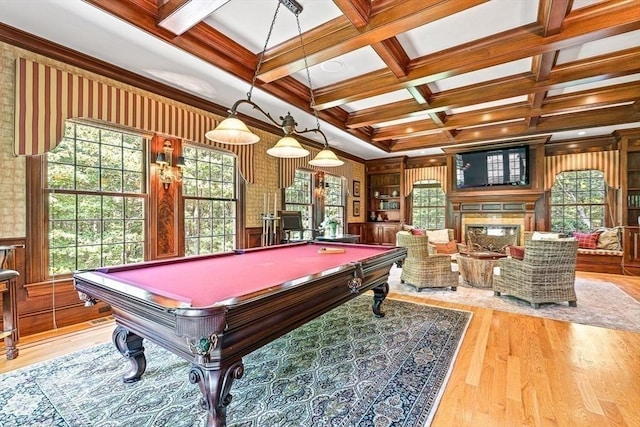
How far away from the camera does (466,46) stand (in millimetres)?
3367

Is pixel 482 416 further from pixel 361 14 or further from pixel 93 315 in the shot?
pixel 93 315

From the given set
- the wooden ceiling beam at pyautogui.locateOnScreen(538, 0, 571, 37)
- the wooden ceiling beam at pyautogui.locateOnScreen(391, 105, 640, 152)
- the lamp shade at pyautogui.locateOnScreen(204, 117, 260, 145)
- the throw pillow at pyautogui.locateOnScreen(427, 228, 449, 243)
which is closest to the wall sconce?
the lamp shade at pyautogui.locateOnScreen(204, 117, 260, 145)

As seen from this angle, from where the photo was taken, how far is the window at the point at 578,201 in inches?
263

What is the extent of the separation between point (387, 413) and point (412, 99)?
180 inches

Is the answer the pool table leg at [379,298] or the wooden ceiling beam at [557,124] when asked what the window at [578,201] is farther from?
the pool table leg at [379,298]

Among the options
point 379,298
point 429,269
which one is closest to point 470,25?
point 379,298

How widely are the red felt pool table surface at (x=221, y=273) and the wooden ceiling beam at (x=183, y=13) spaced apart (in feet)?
6.97

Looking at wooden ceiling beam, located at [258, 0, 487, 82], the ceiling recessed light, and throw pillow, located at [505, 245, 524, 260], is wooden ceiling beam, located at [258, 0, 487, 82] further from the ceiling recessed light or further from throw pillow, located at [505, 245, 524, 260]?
Answer: throw pillow, located at [505, 245, 524, 260]

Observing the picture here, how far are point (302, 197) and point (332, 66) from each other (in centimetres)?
327

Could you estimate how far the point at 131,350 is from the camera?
2.18 metres

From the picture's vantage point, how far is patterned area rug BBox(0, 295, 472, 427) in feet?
5.91

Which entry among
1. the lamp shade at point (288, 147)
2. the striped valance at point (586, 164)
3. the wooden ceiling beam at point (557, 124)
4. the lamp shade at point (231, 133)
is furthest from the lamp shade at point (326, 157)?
the striped valance at point (586, 164)

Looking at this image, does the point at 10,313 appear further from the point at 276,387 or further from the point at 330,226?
the point at 330,226

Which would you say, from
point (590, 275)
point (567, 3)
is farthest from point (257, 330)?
point (590, 275)
